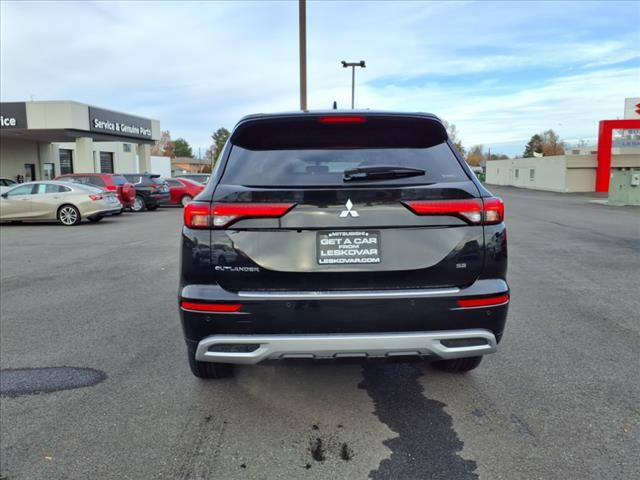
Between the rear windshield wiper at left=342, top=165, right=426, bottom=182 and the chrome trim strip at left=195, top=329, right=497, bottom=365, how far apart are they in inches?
35.0

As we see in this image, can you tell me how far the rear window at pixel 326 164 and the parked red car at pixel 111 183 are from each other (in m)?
17.4

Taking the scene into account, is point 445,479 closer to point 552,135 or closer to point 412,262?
point 412,262

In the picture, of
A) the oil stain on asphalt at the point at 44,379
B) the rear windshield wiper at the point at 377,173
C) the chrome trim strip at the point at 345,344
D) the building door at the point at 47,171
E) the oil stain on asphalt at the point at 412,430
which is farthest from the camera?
the building door at the point at 47,171

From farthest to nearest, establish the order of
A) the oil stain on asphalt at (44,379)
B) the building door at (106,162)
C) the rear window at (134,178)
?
the building door at (106,162) < the rear window at (134,178) < the oil stain on asphalt at (44,379)

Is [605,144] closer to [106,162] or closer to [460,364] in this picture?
[106,162]

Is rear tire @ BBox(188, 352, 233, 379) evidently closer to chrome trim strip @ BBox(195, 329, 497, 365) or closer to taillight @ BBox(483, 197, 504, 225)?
chrome trim strip @ BBox(195, 329, 497, 365)

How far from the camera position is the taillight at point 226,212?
2824mm

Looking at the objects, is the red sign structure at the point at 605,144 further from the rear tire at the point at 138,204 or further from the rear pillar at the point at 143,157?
the rear pillar at the point at 143,157

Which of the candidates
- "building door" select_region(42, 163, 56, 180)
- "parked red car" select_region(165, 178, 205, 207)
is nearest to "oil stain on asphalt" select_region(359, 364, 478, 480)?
"parked red car" select_region(165, 178, 205, 207)

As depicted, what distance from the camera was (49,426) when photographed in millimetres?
3240

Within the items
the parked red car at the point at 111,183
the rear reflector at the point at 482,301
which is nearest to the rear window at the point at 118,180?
the parked red car at the point at 111,183

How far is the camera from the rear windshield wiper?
2.93m

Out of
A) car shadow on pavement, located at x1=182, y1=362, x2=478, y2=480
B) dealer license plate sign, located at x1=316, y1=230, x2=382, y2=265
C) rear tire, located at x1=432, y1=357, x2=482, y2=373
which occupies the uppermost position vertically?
dealer license plate sign, located at x1=316, y1=230, x2=382, y2=265

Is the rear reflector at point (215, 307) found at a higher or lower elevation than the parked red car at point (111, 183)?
lower
